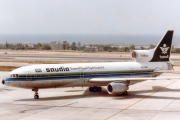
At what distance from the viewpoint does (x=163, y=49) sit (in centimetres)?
4422

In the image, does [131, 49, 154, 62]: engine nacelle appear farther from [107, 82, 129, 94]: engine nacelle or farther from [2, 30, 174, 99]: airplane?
[107, 82, 129, 94]: engine nacelle

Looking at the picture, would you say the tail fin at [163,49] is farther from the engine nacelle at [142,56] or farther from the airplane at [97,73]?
the engine nacelle at [142,56]

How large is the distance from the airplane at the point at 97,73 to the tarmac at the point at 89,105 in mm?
1452

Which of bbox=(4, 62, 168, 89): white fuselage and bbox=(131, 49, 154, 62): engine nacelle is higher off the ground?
bbox=(131, 49, 154, 62): engine nacelle

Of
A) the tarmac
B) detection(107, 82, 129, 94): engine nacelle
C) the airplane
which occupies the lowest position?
the tarmac

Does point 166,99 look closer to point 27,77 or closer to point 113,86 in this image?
point 113,86

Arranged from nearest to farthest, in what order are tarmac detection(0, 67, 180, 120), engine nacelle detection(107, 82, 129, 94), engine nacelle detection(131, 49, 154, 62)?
tarmac detection(0, 67, 180, 120) < engine nacelle detection(107, 82, 129, 94) < engine nacelle detection(131, 49, 154, 62)

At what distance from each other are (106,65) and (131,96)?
16.6 ft

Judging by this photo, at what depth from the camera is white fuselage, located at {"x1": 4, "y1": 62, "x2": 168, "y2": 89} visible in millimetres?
35616

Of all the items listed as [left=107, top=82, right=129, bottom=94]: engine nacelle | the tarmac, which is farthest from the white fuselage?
[left=107, top=82, right=129, bottom=94]: engine nacelle

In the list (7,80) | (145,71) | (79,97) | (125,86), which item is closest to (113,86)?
(125,86)

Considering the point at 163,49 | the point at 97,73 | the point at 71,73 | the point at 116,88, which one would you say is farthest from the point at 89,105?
the point at 163,49

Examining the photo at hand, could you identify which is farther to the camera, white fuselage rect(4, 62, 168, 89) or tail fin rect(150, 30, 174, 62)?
tail fin rect(150, 30, 174, 62)

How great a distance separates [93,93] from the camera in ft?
132
